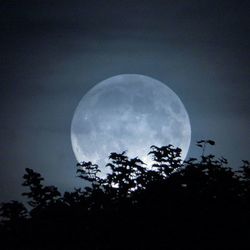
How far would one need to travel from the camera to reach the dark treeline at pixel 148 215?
1019cm

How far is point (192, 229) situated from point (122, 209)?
6.93ft

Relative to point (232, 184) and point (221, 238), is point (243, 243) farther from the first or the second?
point (232, 184)

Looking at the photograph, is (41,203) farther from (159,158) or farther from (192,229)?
(192,229)

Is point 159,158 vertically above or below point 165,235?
above

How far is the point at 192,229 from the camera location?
1034 cm

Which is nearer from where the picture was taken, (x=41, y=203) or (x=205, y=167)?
(x=205, y=167)

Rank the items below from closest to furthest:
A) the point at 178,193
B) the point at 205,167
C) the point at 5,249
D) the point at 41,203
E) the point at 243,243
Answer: the point at 243,243 → the point at 5,249 → the point at 178,193 → the point at 205,167 → the point at 41,203

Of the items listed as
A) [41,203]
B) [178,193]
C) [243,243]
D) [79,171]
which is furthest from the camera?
[79,171]

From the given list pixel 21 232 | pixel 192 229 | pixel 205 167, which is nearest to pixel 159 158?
pixel 205 167

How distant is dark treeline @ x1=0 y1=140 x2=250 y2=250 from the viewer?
10.2 meters

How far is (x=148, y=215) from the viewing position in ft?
36.0

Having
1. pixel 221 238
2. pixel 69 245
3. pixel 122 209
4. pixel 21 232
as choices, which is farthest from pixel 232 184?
pixel 21 232

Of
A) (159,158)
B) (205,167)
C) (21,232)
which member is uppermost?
(159,158)

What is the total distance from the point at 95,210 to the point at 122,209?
85 cm
